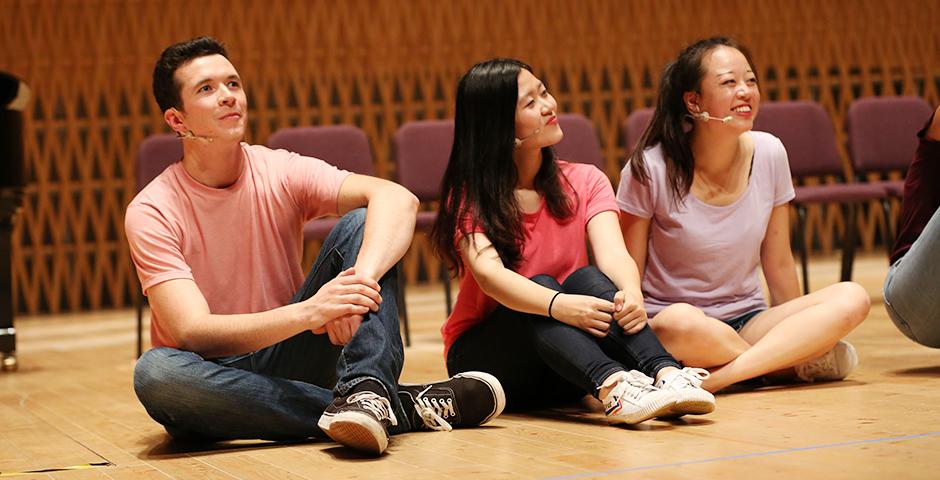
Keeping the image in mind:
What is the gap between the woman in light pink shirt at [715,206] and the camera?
92.8 inches

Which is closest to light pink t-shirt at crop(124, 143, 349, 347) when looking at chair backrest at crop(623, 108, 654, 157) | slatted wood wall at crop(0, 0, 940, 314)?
chair backrest at crop(623, 108, 654, 157)

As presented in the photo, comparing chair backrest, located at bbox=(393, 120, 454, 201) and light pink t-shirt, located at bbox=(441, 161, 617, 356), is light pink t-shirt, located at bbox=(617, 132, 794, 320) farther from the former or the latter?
chair backrest, located at bbox=(393, 120, 454, 201)

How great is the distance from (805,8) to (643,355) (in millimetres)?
4685

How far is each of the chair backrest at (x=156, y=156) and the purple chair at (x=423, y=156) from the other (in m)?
0.73

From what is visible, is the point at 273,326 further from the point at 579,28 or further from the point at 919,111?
the point at 579,28

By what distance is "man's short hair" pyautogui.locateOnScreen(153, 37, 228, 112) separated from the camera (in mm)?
2096

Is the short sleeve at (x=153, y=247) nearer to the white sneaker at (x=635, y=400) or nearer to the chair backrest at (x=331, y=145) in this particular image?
the white sneaker at (x=635, y=400)

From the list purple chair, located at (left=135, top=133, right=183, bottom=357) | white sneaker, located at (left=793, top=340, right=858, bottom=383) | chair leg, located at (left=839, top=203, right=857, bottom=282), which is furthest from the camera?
chair leg, located at (left=839, top=203, right=857, bottom=282)

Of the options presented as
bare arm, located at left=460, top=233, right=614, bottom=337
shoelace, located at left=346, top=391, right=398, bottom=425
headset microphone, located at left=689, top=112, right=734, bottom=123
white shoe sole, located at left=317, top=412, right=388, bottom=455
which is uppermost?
headset microphone, located at left=689, top=112, right=734, bottom=123

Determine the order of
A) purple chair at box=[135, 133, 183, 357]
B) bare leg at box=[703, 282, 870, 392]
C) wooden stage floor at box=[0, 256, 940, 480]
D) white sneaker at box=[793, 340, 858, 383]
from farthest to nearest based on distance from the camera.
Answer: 1. purple chair at box=[135, 133, 183, 357]
2. white sneaker at box=[793, 340, 858, 383]
3. bare leg at box=[703, 282, 870, 392]
4. wooden stage floor at box=[0, 256, 940, 480]

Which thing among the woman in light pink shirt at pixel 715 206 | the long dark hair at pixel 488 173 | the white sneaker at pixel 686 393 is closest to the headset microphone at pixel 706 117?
the woman in light pink shirt at pixel 715 206

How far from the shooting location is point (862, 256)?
20.1ft

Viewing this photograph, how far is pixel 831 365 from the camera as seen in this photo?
2346 mm

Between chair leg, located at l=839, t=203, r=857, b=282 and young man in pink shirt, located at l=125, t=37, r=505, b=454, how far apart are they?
98.4 inches
